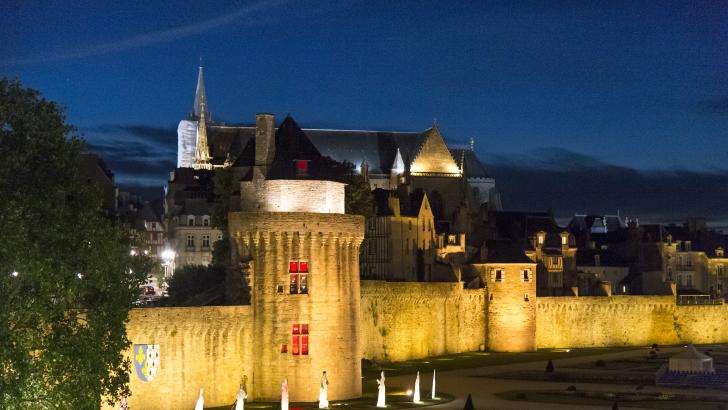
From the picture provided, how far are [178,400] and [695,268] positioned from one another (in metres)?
97.3

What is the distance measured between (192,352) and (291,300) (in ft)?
19.6

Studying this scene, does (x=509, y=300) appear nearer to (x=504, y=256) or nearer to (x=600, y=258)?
(x=504, y=256)

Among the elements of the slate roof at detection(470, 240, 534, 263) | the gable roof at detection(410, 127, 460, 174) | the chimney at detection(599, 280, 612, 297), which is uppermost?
the gable roof at detection(410, 127, 460, 174)

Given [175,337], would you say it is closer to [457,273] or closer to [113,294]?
[113,294]

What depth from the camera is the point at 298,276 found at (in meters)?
65.9

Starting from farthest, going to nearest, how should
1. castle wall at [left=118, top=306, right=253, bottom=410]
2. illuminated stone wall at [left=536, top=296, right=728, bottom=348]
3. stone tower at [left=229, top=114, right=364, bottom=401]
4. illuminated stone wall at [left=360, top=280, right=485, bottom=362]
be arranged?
illuminated stone wall at [left=536, top=296, right=728, bottom=348], illuminated stone wall at [left=360, top=280, right=485, bottom=362], stone tower at [left=229, top=114, right=364, bottom=401], castle wall at [left=118, top=306, right=253, bottom=410]

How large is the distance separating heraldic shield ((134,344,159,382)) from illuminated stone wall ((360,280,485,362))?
2831 cm

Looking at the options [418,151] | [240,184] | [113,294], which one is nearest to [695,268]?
[418,151]

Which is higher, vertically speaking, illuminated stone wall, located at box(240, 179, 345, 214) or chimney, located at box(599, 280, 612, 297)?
illuminated stone wall, located at box(240, 179, 345, 214)

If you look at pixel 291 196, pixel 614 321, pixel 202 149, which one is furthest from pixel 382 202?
pixel 291 196

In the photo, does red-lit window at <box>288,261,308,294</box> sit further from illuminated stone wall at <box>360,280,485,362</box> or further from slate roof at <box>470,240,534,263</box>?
slate roof at <box>470,240,534,263</box>

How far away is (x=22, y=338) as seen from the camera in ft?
152

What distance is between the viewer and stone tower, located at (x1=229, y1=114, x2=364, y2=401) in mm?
65375

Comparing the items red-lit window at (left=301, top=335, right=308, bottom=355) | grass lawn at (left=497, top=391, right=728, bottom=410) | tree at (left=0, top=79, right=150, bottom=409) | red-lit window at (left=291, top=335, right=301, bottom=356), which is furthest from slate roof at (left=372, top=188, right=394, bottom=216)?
tree at (left=0, top=79, right=150, bottom=409)
